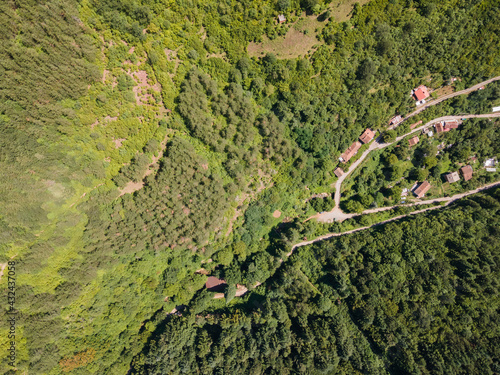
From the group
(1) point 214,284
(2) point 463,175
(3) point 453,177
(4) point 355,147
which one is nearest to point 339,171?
(4) point 355,147

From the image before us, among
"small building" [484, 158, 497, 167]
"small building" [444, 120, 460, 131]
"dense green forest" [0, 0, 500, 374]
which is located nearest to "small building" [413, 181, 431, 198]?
"dense green forest" [0, 0, 500, 374]

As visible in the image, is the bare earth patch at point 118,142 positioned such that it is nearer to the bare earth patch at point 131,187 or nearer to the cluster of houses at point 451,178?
the bare earth patch at point 131,187

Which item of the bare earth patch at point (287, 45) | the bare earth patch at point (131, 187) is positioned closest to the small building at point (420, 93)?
the bare earth patch at point (287, 45)

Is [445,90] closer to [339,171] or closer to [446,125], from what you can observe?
[446,125]

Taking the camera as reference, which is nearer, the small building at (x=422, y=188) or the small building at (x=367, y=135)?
the small building at (x=367, y=135)

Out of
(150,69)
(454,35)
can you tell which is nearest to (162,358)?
(150,69)

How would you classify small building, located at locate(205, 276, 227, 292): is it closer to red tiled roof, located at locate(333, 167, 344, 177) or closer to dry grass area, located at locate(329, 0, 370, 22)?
red tiled roof, located at locate(333, 167, 344, 177)
